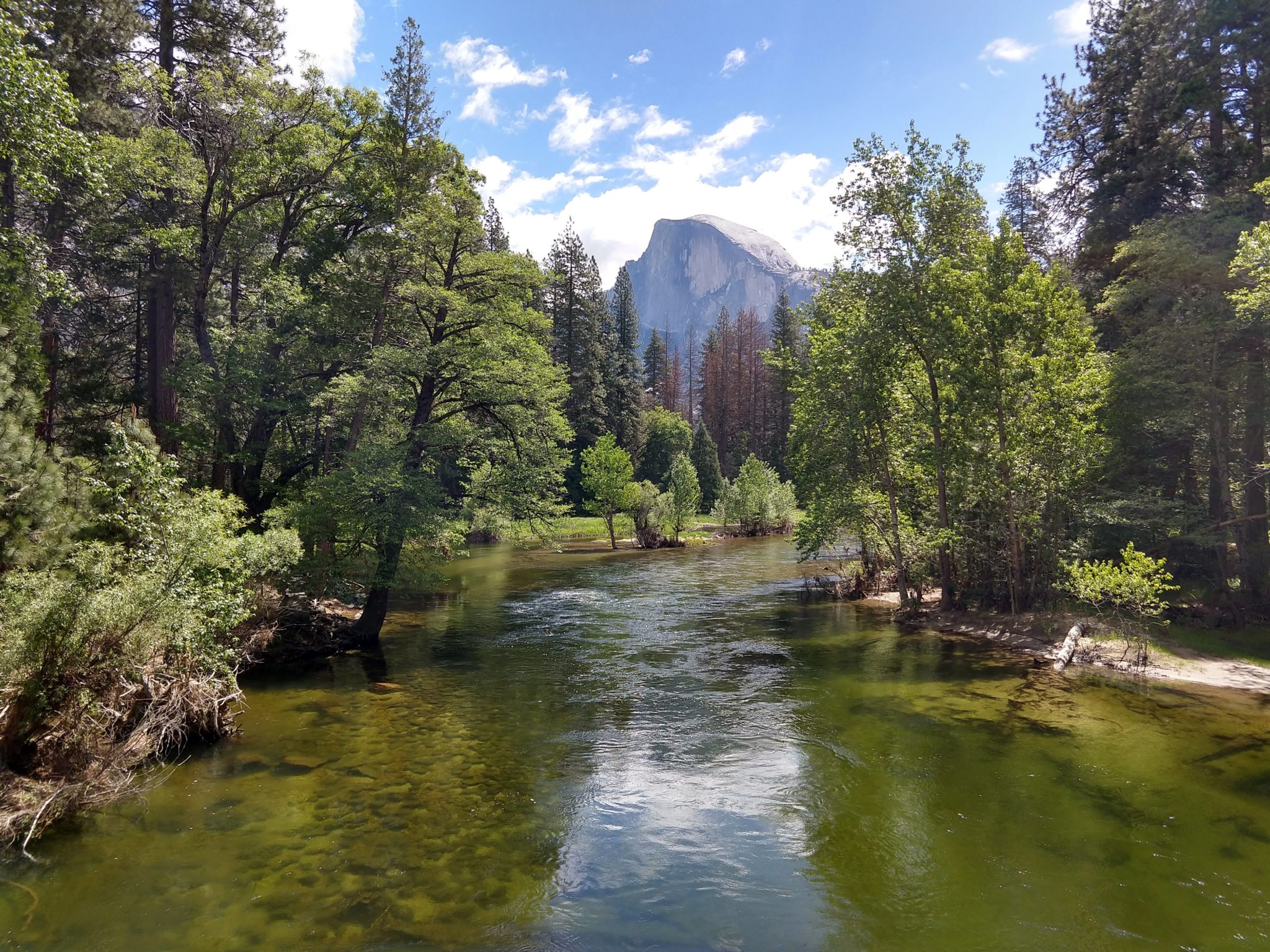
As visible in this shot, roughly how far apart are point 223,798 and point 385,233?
1590 centimetres

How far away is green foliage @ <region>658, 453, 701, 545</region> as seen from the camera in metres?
44.8

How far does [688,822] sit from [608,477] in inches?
1419

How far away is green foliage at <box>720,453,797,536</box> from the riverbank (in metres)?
28.2

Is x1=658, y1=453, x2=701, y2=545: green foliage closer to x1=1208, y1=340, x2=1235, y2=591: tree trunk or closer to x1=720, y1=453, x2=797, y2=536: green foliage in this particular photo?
x1=720, y1=453, x2=797, y2=536: green foliage

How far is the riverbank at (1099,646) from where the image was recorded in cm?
1425

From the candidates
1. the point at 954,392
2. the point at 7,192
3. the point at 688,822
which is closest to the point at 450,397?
the point at 7,192

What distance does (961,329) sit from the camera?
1858 cm

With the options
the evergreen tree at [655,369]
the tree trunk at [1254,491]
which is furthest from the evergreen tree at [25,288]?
the evergreen tree at [655,369]

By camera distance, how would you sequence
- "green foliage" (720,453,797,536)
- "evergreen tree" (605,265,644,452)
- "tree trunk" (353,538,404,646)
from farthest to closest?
"evergreen tree" (605,265,644,452), "green foliage" (720,453,797,536), "tree trunk" (353,538,404,646)

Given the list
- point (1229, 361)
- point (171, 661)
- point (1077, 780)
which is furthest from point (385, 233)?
point (1229, 361)

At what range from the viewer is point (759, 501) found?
164ft

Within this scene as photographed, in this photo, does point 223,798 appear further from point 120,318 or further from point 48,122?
point 120,318

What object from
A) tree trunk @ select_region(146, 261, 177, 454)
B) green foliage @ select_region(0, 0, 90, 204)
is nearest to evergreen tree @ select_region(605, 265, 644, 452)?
tree trunk @ select_region(146, 261, 177, 454)

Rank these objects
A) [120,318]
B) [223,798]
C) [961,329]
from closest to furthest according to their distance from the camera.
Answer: [223,798]
[961,329]
[120,318]
